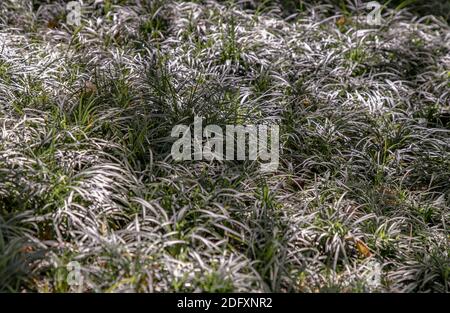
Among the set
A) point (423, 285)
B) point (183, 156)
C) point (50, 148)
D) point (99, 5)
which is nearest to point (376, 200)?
point (423, 285)

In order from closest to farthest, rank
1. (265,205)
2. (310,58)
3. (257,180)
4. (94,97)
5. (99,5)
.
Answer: (265,205), (257,180), (94,97), (310,58), (99,5)

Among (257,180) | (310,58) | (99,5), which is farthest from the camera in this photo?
(99,5)

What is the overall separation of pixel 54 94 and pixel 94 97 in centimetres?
26

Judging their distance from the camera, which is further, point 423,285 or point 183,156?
point 183,156

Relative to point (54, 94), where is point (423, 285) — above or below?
below

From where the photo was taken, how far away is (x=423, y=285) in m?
3.10

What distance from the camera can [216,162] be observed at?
367cm

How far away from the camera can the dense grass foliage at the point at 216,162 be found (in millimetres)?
3012

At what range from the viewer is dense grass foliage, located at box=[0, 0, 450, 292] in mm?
3012

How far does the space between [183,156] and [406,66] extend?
227cm

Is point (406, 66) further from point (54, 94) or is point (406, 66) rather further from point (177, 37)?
point (54, 94)

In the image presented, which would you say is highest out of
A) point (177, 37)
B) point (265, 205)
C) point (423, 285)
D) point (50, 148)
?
point (177, 37)

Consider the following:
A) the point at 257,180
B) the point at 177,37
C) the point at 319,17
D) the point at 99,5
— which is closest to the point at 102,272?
the point at 257,180

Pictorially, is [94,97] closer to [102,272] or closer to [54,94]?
[54,94]
